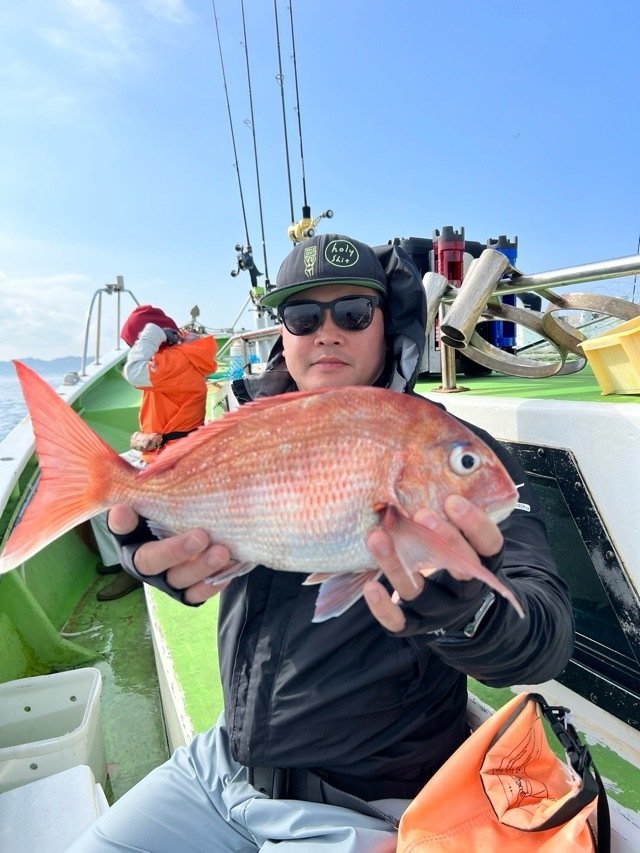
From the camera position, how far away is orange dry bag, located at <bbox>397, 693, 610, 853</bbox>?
110cm

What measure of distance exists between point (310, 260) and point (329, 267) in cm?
8

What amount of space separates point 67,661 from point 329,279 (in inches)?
143

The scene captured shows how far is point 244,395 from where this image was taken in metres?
2.04

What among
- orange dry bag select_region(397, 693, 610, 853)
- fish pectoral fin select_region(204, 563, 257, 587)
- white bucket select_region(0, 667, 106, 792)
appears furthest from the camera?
white bucket select_region(0, 667, 106, 792)

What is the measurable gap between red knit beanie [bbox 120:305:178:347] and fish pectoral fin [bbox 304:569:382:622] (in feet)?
15.8

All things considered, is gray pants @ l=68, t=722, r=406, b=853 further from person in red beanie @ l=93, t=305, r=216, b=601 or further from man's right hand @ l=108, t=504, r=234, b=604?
person in red beanie @ l=93, t=305, r=216, b=601

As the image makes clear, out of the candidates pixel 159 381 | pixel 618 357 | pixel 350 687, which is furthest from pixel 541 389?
pixel 159 381

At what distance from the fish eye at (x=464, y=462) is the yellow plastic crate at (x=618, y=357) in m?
1.02

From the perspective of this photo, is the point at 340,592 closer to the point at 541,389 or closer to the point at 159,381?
the point at 541,389

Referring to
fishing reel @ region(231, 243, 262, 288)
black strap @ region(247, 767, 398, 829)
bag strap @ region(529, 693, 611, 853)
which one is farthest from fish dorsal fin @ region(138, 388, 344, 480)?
fishing reel @ region(231, 243, 262, 288)

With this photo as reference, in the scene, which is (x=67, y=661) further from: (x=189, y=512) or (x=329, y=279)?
(x=329, y=279)

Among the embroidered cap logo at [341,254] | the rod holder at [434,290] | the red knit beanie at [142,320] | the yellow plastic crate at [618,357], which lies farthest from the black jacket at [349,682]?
the red knit beanie at [142,320]

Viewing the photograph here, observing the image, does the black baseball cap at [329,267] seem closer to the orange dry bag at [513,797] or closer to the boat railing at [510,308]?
the boat railing at [510,308]

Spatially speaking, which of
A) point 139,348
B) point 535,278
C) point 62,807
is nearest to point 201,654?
point 62,807
